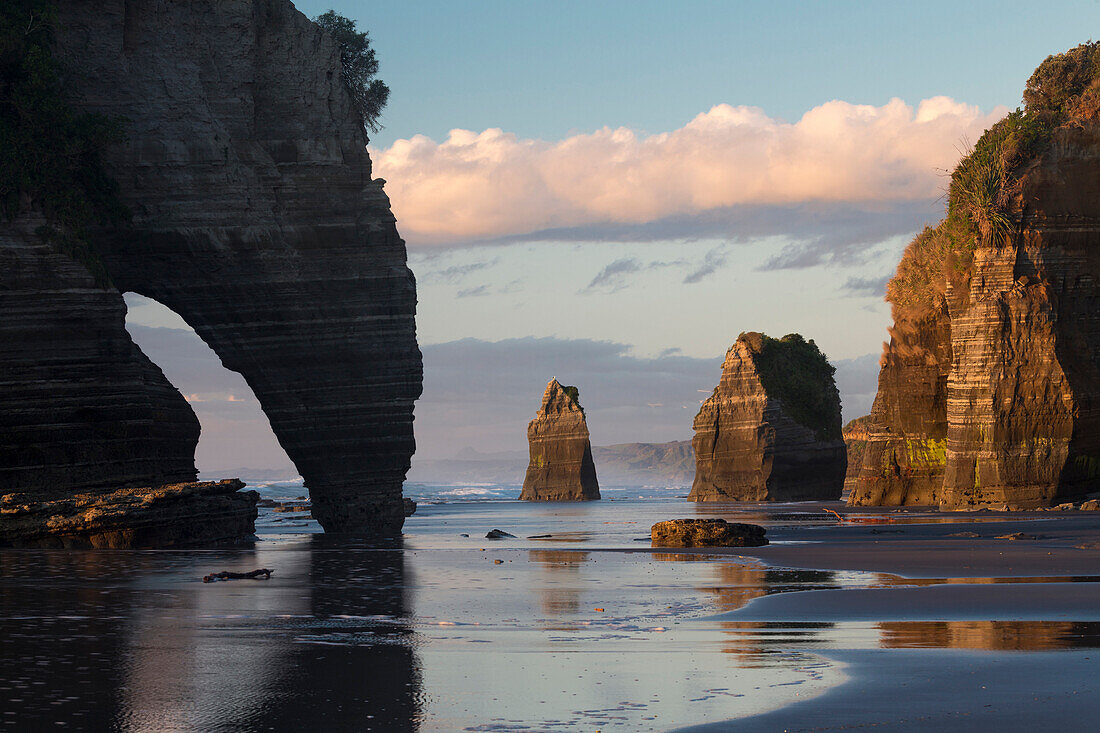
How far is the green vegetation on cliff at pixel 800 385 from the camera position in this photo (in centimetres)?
10150

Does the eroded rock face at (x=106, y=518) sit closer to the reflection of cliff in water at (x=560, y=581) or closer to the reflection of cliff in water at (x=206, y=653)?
the reflection of cliff in water at (x=206, y=653)

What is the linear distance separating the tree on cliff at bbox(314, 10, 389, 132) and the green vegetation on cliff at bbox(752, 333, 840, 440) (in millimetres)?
59324

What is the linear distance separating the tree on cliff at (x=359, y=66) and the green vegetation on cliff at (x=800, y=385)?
59324 millimetres

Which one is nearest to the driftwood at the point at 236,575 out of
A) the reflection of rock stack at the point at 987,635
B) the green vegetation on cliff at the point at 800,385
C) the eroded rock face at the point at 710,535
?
the reflection of rock stack at the point at 987,635

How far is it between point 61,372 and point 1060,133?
37961 millimetres

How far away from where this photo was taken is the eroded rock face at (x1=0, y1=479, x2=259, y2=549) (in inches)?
1186

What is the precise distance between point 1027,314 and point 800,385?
55.9m

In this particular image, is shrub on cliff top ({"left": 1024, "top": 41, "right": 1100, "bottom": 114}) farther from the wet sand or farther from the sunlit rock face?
the wet sand

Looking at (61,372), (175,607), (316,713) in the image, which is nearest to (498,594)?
(175,607)

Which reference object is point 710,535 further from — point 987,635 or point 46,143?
point 46,143

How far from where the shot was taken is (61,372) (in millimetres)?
32688

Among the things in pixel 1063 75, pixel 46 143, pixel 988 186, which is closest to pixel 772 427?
pixel 1063 75

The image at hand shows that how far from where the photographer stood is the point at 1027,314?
1837 inches

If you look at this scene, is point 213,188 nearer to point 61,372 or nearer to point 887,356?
point 61,372
